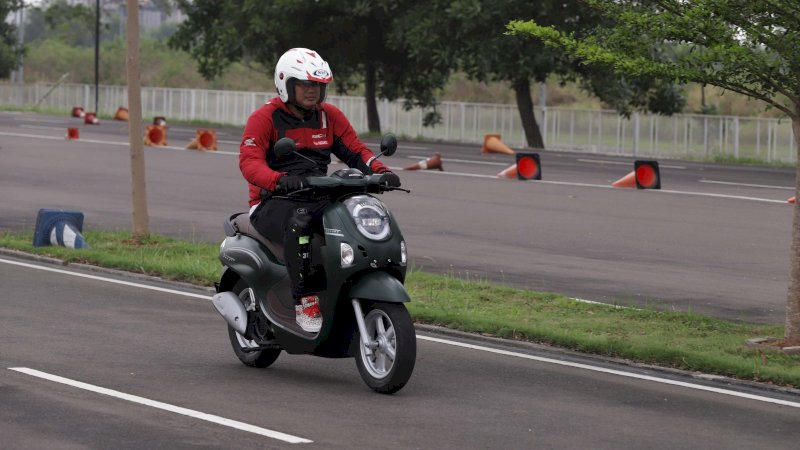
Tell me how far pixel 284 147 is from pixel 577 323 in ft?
13.2

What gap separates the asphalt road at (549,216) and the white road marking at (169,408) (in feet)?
19.8

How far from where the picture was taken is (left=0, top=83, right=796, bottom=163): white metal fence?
144 feet

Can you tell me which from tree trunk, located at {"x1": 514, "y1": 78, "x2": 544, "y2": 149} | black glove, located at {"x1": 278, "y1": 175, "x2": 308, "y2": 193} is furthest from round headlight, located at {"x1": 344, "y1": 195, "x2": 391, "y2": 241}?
tree trunk, located at {"x1": 514, "y1": 78, "x2": 544, "y2": 149}

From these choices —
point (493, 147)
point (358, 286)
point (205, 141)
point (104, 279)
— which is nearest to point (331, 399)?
point (358, 286)

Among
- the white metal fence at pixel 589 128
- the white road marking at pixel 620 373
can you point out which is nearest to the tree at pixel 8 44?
the white metal fence at pixel 589 128

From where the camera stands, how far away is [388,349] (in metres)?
9.51

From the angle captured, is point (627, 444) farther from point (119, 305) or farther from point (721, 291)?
point (721, 291)

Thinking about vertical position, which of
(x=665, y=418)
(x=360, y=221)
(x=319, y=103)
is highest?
(x=319, y=103)

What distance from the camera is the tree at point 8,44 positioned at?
83062 millimetres

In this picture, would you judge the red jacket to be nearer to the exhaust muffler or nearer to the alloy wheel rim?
the exhaust muffler

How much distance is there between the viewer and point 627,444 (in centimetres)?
842

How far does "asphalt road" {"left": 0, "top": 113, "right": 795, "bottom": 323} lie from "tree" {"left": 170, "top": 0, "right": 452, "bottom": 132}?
15525mm

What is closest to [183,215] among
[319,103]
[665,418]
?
[319,103]

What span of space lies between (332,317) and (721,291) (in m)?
6.71
